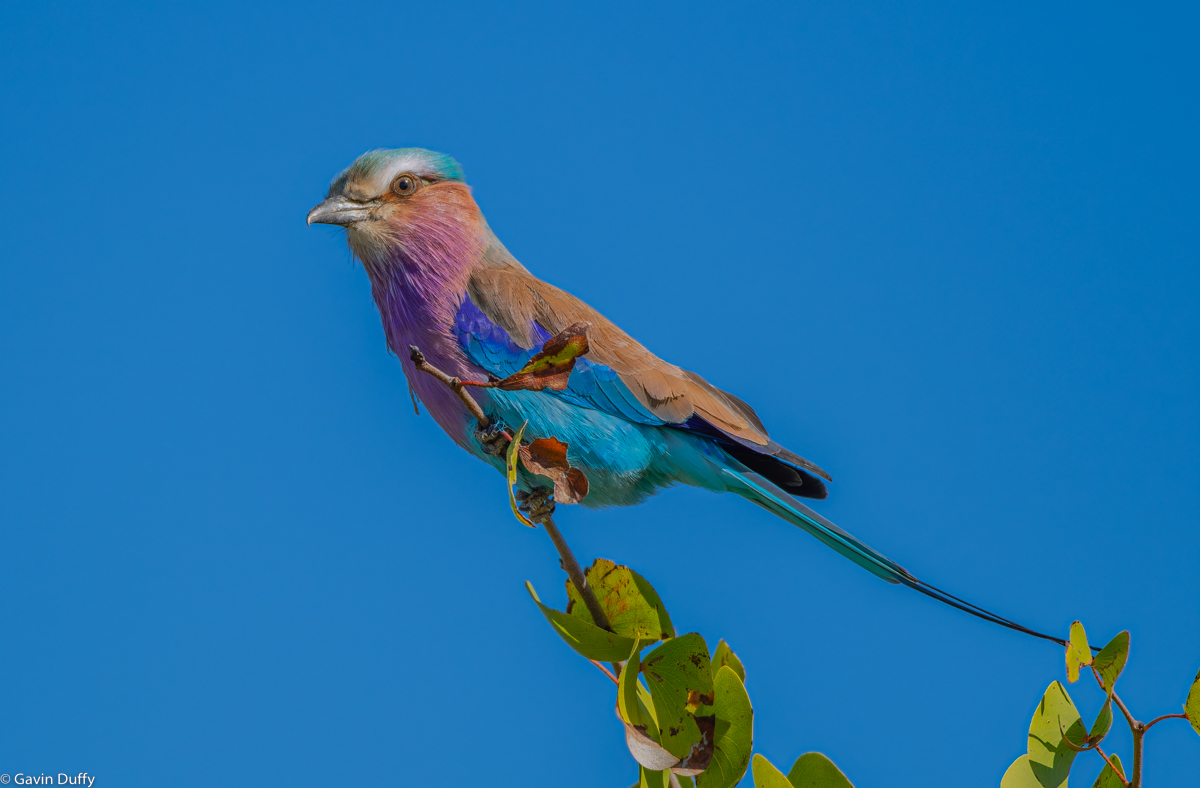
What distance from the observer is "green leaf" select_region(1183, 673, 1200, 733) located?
1863 millimetres

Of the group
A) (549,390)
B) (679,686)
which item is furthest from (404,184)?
(679,686)

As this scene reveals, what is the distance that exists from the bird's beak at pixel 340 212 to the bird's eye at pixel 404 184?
11 centimetres

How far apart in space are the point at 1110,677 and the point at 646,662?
0.93 meters

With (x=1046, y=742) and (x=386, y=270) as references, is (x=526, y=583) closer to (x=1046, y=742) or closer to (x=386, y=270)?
(x=1046, y=742)

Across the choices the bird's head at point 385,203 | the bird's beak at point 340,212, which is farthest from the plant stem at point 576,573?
the bird's beak at point 340,212

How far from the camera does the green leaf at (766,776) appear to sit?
197 centimetres

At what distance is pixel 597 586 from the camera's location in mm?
2584

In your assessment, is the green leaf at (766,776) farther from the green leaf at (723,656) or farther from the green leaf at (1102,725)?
the green leaf at (1102,725)

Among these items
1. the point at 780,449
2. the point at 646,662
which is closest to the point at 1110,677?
the point at 646,662

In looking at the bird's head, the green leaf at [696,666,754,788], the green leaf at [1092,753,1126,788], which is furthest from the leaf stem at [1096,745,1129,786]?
the bird's head

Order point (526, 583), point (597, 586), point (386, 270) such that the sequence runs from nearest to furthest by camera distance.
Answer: point (526, 583)
point (597, 586)
point (386, 270)

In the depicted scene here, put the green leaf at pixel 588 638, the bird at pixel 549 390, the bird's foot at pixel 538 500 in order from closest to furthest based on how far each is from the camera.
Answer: the green leaf at pixel 588 638
the bird's foot at pixel 538 500
the bird at pixel 549 390

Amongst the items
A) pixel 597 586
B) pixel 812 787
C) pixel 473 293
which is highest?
pixel 473 293

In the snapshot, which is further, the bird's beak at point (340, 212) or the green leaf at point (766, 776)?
the bird's beak at point (340, 212)
